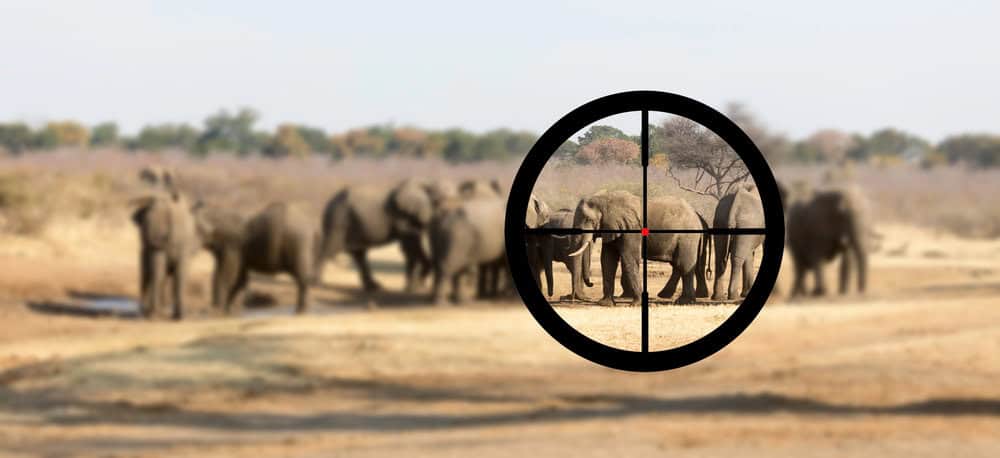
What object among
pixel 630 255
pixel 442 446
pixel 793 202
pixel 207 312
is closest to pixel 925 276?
pixel 793 202

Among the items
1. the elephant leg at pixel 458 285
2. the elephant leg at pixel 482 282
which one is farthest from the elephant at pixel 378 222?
the elephant leg at pixel 458 285

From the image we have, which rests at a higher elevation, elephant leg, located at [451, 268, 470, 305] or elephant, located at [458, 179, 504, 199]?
elephant, located at [458, 179, 504, 199]

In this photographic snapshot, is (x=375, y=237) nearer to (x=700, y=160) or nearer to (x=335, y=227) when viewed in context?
(x=335, y=227)

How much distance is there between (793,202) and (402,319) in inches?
514

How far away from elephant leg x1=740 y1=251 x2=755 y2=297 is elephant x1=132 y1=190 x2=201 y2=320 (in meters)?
31.0

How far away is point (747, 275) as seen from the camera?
1537mm

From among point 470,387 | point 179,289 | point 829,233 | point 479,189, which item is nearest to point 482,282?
point 479,189

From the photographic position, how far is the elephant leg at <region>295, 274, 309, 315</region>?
32938mm

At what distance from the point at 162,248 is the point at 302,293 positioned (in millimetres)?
3458

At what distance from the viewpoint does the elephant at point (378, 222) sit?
39.7 meters

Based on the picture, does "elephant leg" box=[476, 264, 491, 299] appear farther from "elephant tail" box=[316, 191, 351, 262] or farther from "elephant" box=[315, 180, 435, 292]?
"elephant tail" box=[316, 191, 351, 262]

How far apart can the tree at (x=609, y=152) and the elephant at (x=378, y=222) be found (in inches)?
1489

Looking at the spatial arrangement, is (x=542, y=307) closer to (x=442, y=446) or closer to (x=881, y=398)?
(x=442, y=446)

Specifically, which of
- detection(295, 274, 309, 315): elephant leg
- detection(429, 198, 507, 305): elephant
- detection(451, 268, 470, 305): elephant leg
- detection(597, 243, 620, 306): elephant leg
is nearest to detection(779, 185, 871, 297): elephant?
detection(429, 198, 507, 305): elephant
